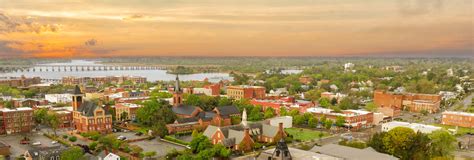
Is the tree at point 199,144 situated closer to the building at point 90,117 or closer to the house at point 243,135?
the house at point 243,135

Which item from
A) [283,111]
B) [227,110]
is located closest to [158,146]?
[227,110]

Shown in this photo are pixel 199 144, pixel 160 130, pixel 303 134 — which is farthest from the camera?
pixel 303 134

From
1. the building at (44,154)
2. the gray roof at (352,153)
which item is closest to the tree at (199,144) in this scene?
the gray roof at (352,153)

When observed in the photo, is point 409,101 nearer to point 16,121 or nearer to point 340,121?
point 340,121

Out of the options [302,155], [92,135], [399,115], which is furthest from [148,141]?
[399,115]

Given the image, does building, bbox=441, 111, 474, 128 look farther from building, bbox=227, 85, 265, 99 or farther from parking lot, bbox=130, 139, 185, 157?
parking lot, bbox=130, 139, 185, 157
